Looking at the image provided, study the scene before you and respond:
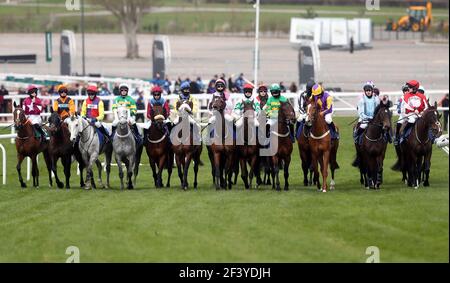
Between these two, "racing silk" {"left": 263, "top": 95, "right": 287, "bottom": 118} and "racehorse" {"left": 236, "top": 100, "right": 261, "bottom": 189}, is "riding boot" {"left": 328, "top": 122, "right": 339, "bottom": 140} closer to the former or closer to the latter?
"racing silk" {"left": 263, "top": 95, "right": 287, "bottom": 118}

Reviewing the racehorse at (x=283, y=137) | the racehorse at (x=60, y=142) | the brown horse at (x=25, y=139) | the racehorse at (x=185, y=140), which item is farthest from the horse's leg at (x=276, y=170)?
the brown horse at (x=25, y=139)

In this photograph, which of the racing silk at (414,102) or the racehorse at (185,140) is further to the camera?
the racehorse at (185,140)

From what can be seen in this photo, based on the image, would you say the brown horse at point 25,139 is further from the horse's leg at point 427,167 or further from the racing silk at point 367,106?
the horse's leg at point 427,167

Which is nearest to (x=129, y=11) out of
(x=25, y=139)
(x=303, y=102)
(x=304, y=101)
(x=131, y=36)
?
(x=131, y=36)

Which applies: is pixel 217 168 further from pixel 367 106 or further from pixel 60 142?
pixel 60 142

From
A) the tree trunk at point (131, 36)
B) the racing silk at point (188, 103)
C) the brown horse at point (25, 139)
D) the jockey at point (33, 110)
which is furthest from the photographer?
the tree trunk at point (131, 36)

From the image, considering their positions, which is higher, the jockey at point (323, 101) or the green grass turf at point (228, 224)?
the jockey at point (323, 101)

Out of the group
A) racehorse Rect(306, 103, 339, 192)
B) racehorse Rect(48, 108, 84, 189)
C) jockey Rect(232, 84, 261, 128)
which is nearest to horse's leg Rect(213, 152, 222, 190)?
jockey Rect(232, 84, 261, 128)

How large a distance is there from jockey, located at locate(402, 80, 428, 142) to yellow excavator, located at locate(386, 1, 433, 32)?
174 ft

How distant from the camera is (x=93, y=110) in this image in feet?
70.5

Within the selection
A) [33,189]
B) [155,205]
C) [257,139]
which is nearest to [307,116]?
[257,139]

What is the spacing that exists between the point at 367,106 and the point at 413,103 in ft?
2.68

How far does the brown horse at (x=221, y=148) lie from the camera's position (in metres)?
20.3

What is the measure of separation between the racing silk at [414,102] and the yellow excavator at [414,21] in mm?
52899
